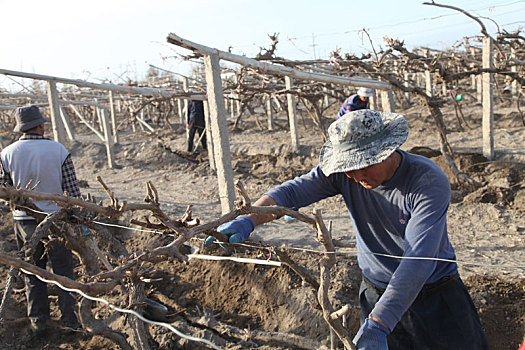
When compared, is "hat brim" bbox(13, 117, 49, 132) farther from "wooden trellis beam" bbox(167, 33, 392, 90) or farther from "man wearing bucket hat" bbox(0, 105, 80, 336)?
"wooden trellis beam" bbox(167, 33, 392, 90)

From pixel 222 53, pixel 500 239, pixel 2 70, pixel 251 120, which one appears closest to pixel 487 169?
pixel 500 239

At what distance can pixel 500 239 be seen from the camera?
4.51m

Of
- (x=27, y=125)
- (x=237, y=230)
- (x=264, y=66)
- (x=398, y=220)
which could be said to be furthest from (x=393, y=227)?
(x=264, y=66)

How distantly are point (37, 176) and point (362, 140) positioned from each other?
265 centimetres

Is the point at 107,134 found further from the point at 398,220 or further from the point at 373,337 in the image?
the point at 373,337

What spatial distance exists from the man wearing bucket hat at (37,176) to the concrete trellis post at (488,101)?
6191 millimetres

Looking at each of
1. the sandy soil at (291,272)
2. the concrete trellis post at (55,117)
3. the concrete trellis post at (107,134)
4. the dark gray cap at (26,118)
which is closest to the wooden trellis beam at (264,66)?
the dark gray cap at (26,118)

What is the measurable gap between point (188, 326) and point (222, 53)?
2.52 meters

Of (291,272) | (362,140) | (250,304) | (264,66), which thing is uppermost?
(264,66)

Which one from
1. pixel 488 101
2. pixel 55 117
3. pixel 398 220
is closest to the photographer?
pixel 398 220

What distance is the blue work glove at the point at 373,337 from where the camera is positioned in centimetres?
163

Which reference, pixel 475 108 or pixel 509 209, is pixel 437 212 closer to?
pixel 509 209

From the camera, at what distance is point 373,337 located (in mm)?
1644

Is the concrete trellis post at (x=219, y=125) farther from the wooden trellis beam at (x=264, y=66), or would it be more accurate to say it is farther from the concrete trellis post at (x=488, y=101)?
the concrete trellis post at (x=488, y=101)
